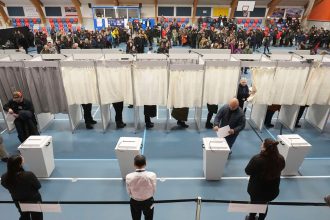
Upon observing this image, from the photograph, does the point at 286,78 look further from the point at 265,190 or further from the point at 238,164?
the point at 265,190

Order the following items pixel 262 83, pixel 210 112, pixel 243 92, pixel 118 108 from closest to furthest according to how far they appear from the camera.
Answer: pixel 262 83, pixel 243 92, pixel 118 108, pixel 210 112

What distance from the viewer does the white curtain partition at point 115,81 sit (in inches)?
239

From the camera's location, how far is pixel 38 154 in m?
4.71

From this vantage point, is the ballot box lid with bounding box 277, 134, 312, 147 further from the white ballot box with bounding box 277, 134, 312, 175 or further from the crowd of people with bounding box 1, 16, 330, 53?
the crowd of people with bounding box 1, 16, 330, 53

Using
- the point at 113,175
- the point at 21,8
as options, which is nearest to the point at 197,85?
the point at 113,175

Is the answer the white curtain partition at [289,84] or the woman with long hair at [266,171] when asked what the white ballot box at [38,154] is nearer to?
the woman with long hair at [266,171]

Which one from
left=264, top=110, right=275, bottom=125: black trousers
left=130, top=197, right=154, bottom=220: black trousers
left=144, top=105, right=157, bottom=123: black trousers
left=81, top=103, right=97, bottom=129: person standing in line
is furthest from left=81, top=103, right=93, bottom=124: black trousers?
left=264, top=110, right=275, bottom=125: black trousers

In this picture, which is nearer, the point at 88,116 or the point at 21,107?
the point at 21,107

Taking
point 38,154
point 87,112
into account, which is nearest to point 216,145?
point 38,154

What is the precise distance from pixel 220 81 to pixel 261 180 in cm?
349

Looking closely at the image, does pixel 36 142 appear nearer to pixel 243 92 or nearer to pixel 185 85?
pixel 185 85

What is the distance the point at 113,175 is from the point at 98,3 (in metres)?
21.3

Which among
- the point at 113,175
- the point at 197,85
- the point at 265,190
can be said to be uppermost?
the point at 197,85

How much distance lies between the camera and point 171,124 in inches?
287
